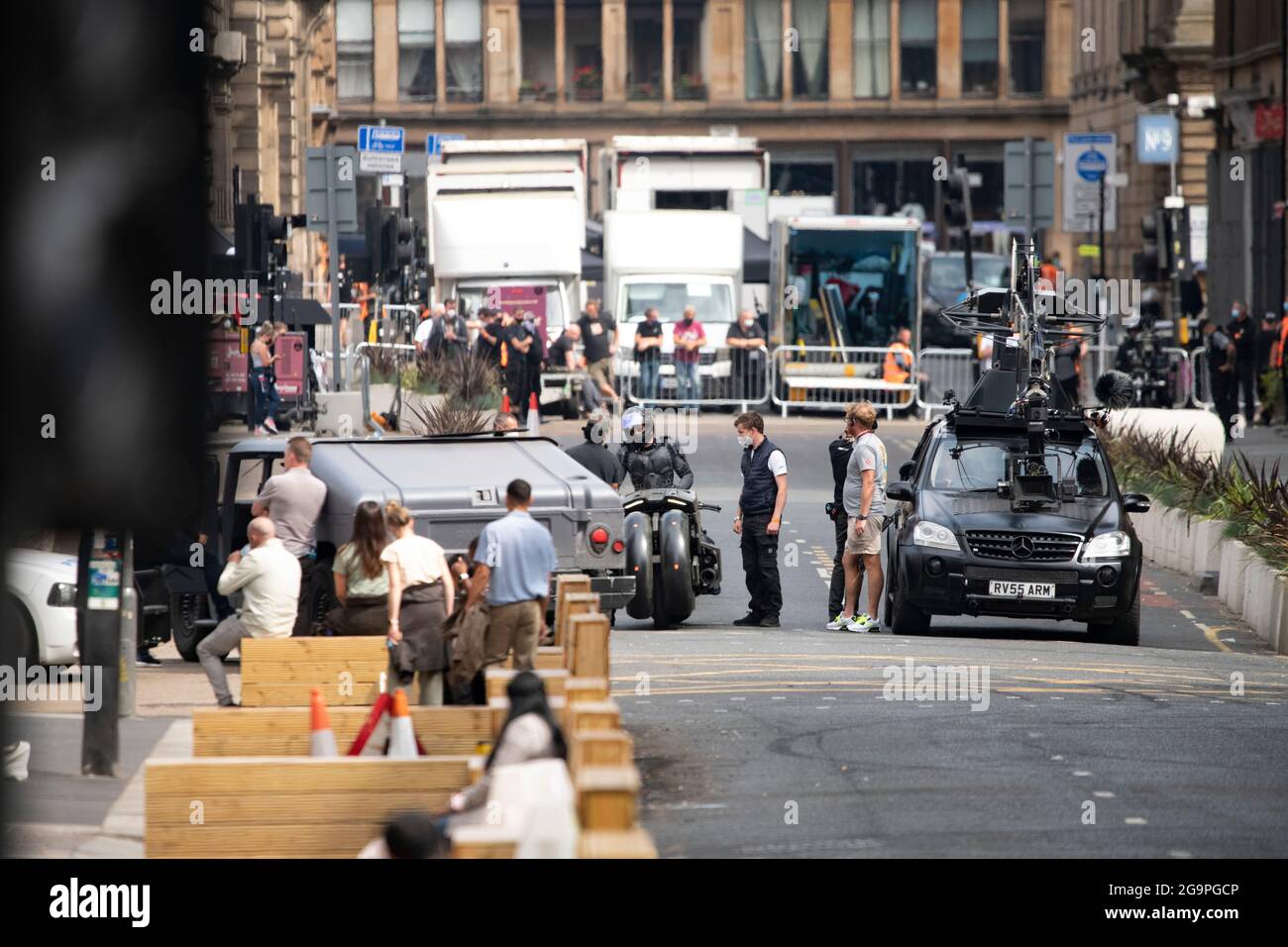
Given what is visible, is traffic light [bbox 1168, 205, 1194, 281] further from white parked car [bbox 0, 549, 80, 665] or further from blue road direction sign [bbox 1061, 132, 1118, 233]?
white parked car [bbox 0, 549, 80, 665]

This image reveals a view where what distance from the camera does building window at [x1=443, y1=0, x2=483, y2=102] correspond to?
80500mm

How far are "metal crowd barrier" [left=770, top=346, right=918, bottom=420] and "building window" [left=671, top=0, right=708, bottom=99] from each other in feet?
137

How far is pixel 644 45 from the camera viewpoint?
81.9m

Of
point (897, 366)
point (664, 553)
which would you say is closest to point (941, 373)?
point (897, 366)

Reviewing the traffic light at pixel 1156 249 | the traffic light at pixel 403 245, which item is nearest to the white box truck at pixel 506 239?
the traffic light at pixel 403 245

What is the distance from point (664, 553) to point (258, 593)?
4.79m

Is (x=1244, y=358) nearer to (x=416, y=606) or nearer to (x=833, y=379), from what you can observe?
(x=833, y=379)

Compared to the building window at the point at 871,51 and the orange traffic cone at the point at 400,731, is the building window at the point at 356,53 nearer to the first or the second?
the building window at the point at 871,51

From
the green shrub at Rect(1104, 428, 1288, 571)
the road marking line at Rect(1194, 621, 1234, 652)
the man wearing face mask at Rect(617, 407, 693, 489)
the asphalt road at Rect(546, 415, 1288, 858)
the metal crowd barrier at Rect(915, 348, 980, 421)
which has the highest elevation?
the metal crowd barrier at Rect(915, 348, 980, 421)

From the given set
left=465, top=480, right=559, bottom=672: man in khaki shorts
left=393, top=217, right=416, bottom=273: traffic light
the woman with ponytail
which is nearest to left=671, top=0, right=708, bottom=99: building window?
left=393, top=217, right=416, bottom=273: traffic light

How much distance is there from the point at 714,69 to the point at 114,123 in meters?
77.4

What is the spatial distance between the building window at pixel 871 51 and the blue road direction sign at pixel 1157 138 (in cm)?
2965

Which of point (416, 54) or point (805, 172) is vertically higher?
point (416, 54)

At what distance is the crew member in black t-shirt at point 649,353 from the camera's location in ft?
131
